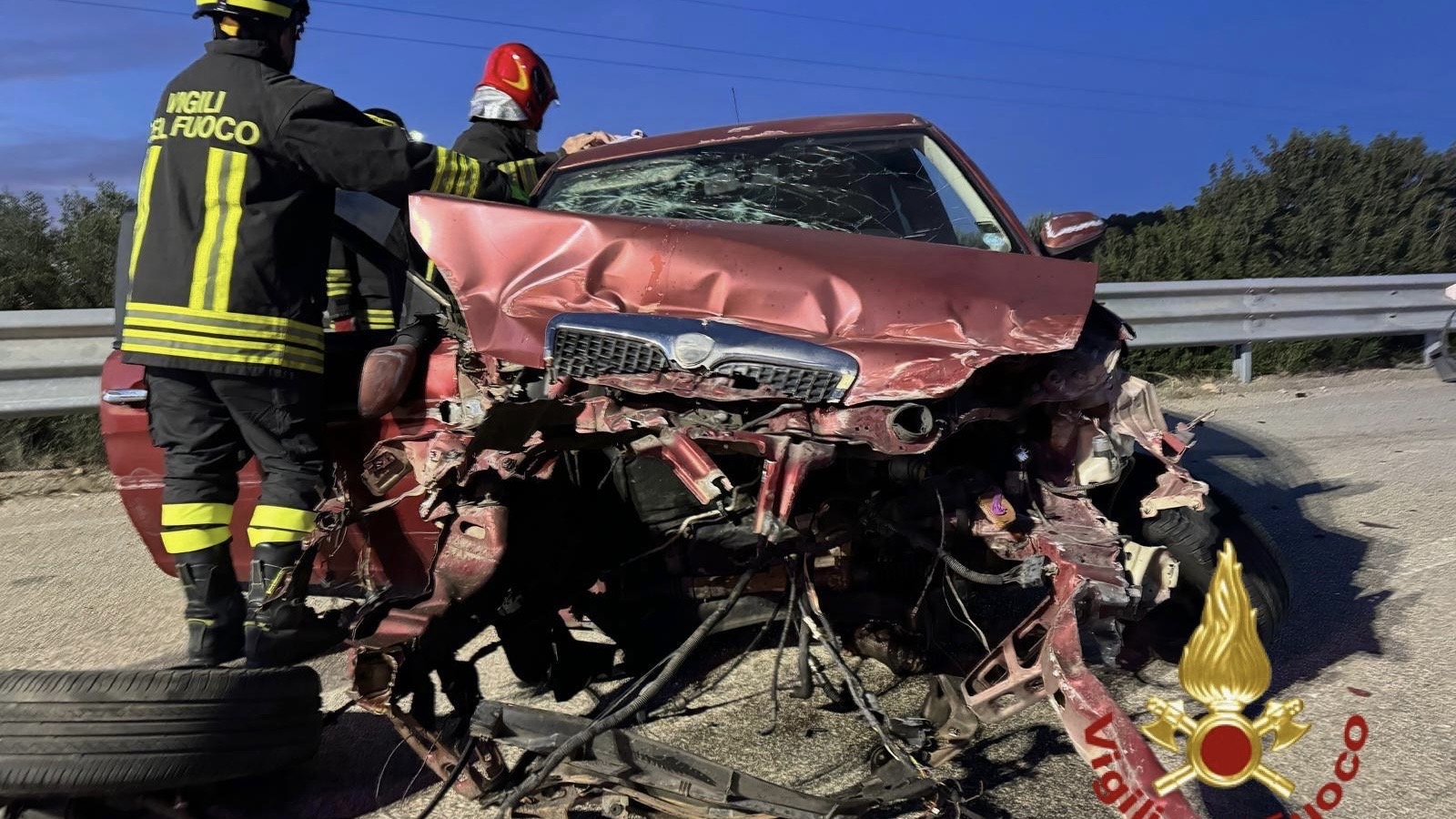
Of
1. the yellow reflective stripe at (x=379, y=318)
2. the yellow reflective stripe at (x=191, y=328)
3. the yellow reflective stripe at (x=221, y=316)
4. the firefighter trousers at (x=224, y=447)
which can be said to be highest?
the yellow reflective stripe at (x=379, y=318)

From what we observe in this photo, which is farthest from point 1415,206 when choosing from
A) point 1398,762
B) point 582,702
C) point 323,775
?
point 323,775

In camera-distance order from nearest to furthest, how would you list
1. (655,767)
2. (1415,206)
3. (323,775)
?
1. (655,767)
2. (323,775)
3. (1415,206)

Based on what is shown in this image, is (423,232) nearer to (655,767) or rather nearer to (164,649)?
(655,767)

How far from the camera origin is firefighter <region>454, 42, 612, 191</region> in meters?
4.82

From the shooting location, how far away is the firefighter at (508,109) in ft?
15.8

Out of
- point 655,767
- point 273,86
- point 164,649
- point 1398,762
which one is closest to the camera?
point 655,767

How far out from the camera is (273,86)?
3086mm

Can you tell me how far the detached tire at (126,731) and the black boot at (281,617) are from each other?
25 cm

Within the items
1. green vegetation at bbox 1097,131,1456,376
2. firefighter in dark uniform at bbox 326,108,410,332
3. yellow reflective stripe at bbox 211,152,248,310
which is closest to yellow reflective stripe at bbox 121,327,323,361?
yellow reflective stripe at bbox 211,152,248,310

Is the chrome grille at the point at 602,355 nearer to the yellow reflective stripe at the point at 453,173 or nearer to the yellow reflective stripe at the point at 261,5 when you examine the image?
the yellow reflective stripe at the point at 453,173

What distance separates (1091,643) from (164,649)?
3143 millimetres

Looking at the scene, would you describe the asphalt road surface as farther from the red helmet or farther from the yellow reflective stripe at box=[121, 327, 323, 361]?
the red helmet

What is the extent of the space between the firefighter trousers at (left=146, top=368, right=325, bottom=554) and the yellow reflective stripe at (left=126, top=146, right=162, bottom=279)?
357 mm

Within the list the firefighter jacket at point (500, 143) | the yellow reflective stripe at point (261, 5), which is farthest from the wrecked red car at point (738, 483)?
the firefighter jacket at point (500, 143)
